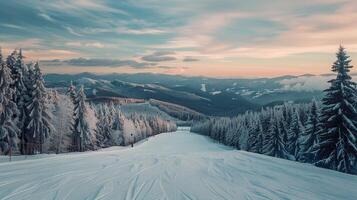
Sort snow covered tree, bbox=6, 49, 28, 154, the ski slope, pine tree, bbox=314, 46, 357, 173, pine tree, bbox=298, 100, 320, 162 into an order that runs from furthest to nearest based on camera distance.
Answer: pine tree, bbox=298, 100, 320, 162 < snow covered tree, bbox=6, 49, 28, 154 < pine tree, bbox=314, 46, 357, 173 < the ski slope

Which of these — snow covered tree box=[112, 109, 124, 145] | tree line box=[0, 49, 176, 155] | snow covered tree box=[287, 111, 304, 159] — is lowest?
snow covered tree box=[112, 109, 124, 145]

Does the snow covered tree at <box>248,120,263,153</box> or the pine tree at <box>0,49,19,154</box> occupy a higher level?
the pine tree at <box>0,49,19,154</box>

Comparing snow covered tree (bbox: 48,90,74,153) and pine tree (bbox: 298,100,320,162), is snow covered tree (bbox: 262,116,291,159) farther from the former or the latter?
snow covered tree (bbox: 48,90,74,153)

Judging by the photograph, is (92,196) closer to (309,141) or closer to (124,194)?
(124,194)

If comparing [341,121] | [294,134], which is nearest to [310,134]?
[294,134]

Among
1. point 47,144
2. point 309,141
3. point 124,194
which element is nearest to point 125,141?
point 47,144

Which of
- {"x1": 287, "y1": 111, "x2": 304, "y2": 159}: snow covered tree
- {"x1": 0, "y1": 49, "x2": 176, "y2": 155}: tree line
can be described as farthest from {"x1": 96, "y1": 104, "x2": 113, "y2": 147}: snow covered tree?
{"x1": 287, "y1": 111, "x2": 304, "y2": 159}: snow covered tree
